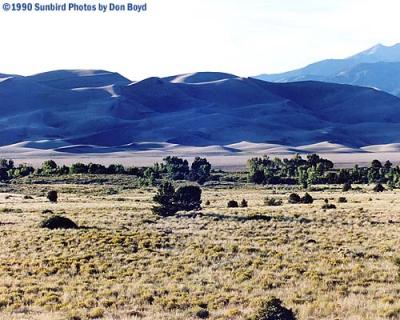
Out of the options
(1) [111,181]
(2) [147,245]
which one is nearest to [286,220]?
(2) [147,245]

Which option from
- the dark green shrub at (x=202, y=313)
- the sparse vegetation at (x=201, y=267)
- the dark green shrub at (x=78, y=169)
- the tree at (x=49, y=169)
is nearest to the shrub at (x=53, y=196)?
the sparse vegetation at (x=201, y=267)

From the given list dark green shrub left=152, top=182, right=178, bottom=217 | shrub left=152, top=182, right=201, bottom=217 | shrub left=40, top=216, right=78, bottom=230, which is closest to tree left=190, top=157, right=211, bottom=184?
shrub left=152, top=182, right=201, bottom=217

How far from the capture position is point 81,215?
175ft

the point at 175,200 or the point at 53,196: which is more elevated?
the point at 175,200

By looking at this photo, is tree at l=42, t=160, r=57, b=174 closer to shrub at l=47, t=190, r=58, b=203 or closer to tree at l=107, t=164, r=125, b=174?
tree at l=107, t=164, r=125, b=174

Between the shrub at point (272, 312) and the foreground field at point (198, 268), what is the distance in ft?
3.95

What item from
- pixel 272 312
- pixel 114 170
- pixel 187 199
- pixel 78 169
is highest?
pixel 78 169

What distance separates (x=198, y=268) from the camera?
27.6 m

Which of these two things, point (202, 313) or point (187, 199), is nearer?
point (202, 313)

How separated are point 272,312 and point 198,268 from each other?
9738 millimetres

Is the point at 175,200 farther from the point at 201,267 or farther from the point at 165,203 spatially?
the point at 201,267

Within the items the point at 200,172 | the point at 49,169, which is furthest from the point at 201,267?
the point at 49,169

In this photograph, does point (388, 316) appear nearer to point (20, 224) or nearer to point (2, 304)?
point (2, 304)

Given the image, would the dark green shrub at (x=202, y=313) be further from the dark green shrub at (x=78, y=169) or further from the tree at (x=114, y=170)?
the tree at (x=114, y=170)
